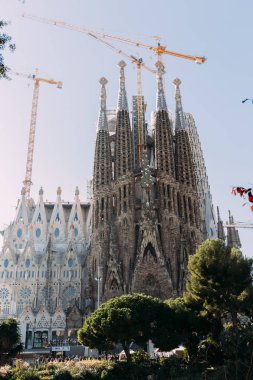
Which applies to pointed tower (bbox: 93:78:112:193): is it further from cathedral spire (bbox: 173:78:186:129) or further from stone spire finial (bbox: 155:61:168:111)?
cathedral spire (bbox: 173:78:186:129)

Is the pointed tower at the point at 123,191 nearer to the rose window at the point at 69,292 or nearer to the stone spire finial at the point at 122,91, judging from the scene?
the stone spire finial at the point at 122,91

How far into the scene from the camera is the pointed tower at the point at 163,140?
180 ft

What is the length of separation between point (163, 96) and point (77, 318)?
32.4 meters

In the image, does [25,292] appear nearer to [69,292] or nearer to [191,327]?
[69,292]

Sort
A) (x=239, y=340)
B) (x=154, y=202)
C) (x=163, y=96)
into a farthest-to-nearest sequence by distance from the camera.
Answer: (x=163, y=96), (x=154, y=202), (x=239, y=340)

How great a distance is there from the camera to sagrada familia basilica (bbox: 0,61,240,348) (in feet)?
160

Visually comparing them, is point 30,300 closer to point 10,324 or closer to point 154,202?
point 154,202

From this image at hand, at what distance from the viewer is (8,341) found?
90.9 ft

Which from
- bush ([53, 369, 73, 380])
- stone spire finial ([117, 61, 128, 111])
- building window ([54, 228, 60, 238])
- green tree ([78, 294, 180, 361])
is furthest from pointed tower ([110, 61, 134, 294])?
bush ([53, 369, 73, 380])

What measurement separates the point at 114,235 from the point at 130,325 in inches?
969

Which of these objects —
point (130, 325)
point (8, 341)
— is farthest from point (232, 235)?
point (8, 341)

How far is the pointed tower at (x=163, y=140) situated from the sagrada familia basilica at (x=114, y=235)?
14cm

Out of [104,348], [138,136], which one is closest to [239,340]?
[104,348]

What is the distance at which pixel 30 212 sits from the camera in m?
71.1
